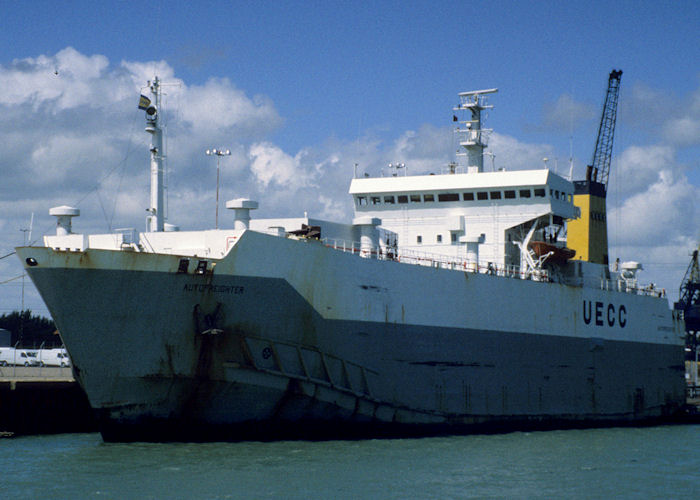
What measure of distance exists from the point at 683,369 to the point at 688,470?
16.1 metres

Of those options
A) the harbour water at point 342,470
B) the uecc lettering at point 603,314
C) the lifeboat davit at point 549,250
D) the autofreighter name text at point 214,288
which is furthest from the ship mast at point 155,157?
the uecc lettering at point 603,314

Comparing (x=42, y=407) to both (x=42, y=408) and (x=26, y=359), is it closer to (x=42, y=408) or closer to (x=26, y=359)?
(x=42, y=408)

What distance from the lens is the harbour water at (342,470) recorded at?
16391mm

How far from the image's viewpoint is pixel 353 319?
2198 centimetres

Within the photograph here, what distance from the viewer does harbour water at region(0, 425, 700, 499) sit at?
1639cm

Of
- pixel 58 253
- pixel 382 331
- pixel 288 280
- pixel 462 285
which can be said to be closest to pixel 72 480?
pixel 58 253

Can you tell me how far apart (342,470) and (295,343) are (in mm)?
3738

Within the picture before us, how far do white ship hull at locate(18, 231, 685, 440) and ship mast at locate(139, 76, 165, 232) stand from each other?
148 inches

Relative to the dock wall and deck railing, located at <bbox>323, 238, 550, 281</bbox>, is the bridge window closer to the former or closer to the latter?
deck railing, located at <bbox>323, 238, 550, 281</bbox>

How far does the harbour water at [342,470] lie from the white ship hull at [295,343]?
0.76 meters

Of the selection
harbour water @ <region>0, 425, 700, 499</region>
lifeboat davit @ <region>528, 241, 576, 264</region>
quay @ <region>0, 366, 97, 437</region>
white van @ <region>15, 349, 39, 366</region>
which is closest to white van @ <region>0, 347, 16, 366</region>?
white van @ <region>15, 349, 39, 366</region>

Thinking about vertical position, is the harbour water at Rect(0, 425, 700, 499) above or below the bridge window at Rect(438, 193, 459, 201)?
below

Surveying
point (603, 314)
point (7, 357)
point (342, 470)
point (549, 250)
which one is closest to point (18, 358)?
point (7, 357)

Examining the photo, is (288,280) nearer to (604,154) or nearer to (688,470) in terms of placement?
(688,470)
